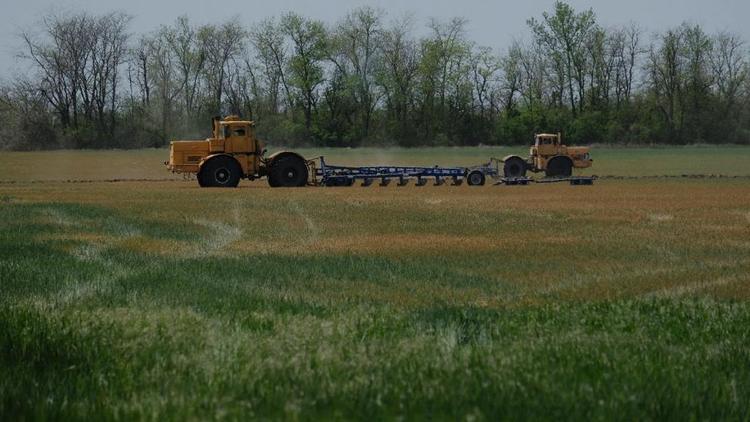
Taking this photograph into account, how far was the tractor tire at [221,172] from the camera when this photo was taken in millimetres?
45094

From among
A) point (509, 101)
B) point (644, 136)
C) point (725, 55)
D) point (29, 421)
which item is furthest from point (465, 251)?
point (725, 55)

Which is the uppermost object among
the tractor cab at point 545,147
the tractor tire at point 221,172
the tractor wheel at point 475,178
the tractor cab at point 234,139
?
the tractor cab at point 234,139

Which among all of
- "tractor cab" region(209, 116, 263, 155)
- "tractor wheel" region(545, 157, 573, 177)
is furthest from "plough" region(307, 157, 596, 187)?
"tractor wheel" region(545, 157, 573, 177)

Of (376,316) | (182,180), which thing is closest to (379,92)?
(182,180)

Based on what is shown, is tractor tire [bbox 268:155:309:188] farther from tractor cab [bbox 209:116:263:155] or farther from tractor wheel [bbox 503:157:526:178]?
tractor wheel [bbox 503:157:526:178]

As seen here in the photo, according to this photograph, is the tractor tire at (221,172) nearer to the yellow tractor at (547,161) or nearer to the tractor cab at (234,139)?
the tractor cab at (234,139)

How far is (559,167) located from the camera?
5284 centimetres

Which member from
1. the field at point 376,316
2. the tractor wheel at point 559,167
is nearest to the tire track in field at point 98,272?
the field at point 376,316

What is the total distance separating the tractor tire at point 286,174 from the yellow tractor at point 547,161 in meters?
10.6

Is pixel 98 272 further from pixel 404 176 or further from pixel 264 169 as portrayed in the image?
pixel 404 176

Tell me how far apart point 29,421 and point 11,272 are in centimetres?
887

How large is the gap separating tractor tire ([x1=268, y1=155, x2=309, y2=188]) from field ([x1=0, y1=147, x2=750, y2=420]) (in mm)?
19017

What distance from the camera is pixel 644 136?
81.6 m

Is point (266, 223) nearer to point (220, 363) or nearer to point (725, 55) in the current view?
point (220, 363)
